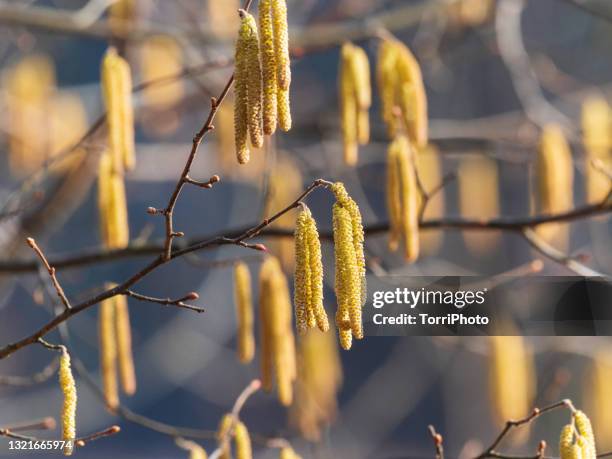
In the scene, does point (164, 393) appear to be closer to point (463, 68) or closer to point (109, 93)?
point (463, 68)

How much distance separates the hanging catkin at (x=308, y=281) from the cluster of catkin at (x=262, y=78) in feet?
0.48

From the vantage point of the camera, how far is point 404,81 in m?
2.38

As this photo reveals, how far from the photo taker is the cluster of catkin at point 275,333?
2150 mm

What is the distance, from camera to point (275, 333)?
2.14 metres

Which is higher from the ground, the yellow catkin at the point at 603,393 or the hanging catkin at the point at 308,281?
the hanging catkin at the point at 308,281

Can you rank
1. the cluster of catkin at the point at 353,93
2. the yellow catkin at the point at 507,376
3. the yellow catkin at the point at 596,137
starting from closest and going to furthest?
1. the cluster of catkin at the point at 353,93
2. the yellow catkin at the point at 507,376
3. the yellow catkin at the point at 596,137

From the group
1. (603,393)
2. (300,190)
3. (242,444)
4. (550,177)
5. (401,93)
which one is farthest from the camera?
(300,190)

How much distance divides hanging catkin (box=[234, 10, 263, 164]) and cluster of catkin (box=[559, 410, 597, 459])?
2.34 feet

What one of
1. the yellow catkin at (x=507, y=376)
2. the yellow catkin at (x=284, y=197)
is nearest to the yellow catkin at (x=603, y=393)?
the yellow catkin at (x=507, y=376)

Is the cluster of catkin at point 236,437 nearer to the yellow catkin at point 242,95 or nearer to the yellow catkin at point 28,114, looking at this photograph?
the yellow catkin at point 242,95

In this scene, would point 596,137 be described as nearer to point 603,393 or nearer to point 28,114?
point 603,393

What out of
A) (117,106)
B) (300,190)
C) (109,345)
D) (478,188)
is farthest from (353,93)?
(478,188)

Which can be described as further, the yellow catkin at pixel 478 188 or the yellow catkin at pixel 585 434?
the yellow catkin at pixel 478 188

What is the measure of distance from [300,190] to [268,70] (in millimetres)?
2511
